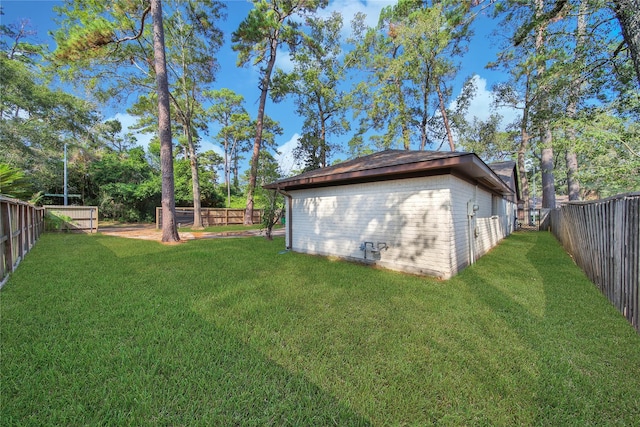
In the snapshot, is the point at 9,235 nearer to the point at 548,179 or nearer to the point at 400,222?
the point at 400,222

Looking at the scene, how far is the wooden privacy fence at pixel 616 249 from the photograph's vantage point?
2.68 meters

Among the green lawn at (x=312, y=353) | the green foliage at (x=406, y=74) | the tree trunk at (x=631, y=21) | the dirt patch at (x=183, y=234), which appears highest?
the green foliage at (x=406, y=74)

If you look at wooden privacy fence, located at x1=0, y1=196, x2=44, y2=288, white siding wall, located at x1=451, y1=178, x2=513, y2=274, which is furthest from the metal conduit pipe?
→ wooden privacy fence, located at x1=0, y1=196, x2=44, y2=288

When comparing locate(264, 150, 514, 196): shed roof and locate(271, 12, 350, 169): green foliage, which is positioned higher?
locate(271, 12, 350, 169): green foliage

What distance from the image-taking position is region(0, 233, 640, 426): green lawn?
1536 millimetres

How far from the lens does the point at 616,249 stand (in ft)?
10.5

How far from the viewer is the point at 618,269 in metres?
3.08

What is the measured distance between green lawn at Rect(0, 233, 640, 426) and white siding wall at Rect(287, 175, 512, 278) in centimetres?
80

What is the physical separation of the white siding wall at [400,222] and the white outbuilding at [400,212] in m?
0.02

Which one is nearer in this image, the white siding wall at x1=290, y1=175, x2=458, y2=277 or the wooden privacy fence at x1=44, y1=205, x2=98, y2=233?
the white siding wall at x1=290, y1=175, x2=458, y2=277

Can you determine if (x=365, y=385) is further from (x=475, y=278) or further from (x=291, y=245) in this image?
(x=291, y=245)

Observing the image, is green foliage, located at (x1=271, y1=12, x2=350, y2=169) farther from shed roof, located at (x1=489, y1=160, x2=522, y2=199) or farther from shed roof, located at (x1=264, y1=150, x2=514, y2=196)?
shed roof, located at (x1=264, y1=150, x2=514, y2=196)

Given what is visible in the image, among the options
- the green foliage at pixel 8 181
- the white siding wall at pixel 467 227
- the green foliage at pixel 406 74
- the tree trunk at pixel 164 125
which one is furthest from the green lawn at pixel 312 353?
the green foliage at pixel 406 74

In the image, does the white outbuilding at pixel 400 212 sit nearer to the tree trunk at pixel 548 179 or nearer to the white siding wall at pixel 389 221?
the white siding wall at pixel 389 221
